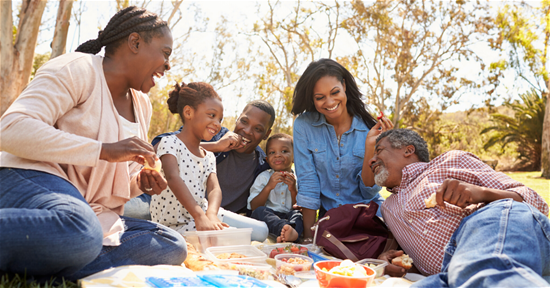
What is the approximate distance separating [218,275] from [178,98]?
2018 mm

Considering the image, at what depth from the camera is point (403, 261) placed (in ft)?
8.91

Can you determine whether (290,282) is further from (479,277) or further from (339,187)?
(339,187)

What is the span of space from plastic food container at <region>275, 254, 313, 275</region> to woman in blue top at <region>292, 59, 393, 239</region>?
955 millimetres

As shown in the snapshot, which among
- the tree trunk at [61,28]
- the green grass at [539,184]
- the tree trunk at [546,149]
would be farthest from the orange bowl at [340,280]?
the tree trunk at [546,149]

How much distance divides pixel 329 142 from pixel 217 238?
5.57 feet

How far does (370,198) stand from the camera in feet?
13.0

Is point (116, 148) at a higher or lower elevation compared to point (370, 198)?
higher

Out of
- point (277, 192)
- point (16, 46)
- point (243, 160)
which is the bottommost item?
point (277, 192)

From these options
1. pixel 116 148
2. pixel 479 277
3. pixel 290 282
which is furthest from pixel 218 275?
pixel 479 277

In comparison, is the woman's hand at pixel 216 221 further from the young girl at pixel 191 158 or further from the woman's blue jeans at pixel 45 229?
the woman's blue jeans at pixel 45 229

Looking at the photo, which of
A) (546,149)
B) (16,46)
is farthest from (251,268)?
(546,149)

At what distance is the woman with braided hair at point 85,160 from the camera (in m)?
1.85

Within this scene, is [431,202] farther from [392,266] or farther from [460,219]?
[392,266]

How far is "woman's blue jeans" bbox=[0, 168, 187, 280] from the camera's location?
178 centimetres
